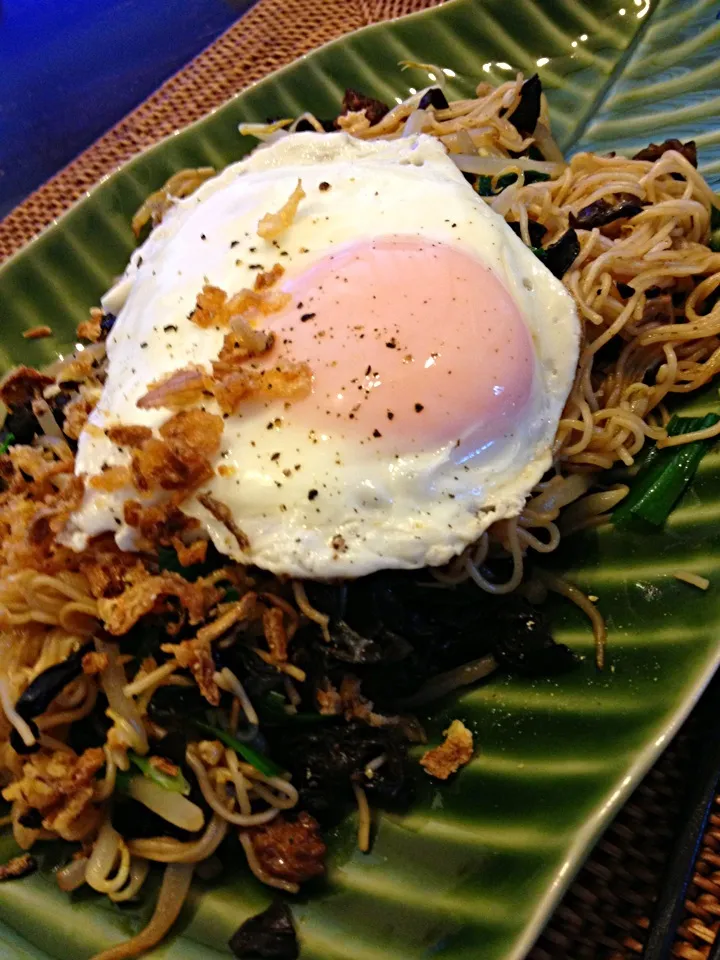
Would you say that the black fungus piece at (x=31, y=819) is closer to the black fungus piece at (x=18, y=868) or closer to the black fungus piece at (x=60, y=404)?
the black fungus piece at (x=18, y=868)

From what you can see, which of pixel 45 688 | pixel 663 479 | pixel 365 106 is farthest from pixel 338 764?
pixel 365 106

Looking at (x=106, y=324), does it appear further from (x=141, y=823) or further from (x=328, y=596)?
(x=141, y=823)

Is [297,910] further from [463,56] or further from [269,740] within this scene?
[463,56]

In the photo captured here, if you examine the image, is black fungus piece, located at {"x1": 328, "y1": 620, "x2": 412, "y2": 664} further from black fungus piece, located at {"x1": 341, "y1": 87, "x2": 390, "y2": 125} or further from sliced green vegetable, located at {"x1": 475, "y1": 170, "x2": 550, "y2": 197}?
black fungus piece, located at {"x1": 341, "y1": 87, "x2": 390, "y2": 125}

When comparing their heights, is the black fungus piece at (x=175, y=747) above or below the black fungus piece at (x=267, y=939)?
above

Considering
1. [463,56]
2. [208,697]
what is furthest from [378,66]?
[208,697]

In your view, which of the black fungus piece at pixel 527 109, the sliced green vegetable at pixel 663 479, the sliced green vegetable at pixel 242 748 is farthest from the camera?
the black fungus piece at pixel 527 109

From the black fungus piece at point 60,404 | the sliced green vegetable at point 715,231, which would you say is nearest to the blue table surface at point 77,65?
Result: the black fungus piece at point 60,404
